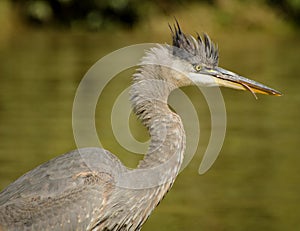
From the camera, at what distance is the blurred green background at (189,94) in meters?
9.85

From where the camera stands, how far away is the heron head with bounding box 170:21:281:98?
6367mm

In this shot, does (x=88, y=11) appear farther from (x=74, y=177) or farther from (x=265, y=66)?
(x=74, y=177)

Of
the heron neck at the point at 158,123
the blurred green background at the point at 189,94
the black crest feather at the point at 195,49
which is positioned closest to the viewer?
the heron neck at the point at 158,123

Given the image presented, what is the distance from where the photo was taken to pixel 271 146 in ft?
40.7

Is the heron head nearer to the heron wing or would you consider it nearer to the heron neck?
the heron neck

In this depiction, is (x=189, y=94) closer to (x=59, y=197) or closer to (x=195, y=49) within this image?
(x=195, y=49)

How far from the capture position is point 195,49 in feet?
21.0

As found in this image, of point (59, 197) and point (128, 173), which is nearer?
point (59, 197)

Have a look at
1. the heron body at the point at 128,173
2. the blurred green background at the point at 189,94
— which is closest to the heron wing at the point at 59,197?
the heron body at the point at 128,173

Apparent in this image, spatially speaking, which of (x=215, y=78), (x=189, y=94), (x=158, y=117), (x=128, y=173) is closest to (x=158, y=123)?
(x=158, y=117)

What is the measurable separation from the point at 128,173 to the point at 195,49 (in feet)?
3.22

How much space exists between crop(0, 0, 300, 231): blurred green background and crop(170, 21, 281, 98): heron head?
278cm

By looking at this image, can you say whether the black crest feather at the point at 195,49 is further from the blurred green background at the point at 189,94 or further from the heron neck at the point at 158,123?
the blurred green background at the point at 189,94

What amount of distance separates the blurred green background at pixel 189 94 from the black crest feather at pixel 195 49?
286 centimetres
